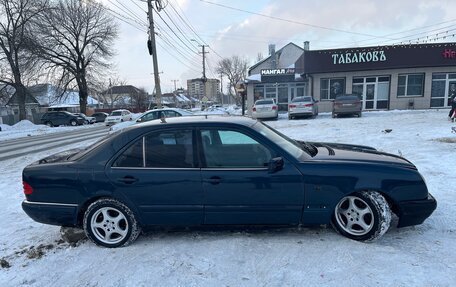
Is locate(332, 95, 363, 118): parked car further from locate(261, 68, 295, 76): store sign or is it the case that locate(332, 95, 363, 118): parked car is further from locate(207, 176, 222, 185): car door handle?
locate(207, 176, 222, 185): car door handle

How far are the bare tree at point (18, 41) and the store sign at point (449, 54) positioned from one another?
35.6 meters

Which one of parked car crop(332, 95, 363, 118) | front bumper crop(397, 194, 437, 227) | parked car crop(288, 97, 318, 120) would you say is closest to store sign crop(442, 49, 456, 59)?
parked car crop(332, 95, 363, 118)

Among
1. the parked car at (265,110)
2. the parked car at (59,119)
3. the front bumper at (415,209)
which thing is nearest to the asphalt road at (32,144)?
the parked car at (265,110)

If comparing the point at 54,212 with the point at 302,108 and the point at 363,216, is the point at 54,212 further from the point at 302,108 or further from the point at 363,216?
the point at 302,108

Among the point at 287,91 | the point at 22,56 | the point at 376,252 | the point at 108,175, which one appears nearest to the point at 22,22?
the point at 22,56

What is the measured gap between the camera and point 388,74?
75.9 feet

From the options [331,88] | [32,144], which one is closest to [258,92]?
[331,88]

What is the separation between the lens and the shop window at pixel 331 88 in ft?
79.2

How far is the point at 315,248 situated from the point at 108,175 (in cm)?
244

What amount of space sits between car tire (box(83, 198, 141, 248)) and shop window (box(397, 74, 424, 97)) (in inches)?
973

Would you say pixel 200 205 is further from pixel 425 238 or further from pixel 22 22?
pixel 22 22

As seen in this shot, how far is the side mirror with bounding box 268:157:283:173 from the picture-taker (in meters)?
3.32

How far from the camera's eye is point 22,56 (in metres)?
30.9

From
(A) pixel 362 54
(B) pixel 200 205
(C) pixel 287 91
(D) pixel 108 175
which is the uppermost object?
(A) pixel 362 54
